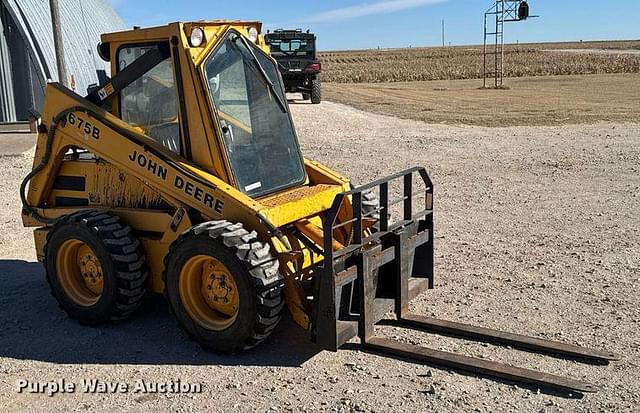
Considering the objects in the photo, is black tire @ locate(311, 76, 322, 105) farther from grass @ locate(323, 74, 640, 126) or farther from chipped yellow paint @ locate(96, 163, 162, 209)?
chipped yellow paint @ locate(96, 163, 162, 209)

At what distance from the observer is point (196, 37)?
5691 mm

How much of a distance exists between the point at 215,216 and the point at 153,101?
131cm

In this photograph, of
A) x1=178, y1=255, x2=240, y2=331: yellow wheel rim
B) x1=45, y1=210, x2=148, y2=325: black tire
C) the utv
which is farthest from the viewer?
the utv

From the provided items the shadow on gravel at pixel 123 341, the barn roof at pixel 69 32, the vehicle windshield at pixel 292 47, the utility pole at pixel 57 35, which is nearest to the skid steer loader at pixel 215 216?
the shadow on gravel at pixel 123 341

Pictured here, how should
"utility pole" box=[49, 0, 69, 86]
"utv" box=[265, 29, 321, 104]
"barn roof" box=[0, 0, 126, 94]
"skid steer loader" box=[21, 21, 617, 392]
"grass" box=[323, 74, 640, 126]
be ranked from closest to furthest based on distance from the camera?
"skid steer loader" box=[21, 21, 617, 392] → "utility pole" box=[49, 0, 69, 86] → "barn roof" box=[0, 0, 126, 94] → "grass" box=[323, 74, 640, 126] → "utv" box=[265, 29, 321, 104]

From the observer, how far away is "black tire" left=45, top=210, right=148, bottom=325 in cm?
579

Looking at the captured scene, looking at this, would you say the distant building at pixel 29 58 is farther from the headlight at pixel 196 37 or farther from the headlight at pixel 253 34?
the headlight at pixel 196 37

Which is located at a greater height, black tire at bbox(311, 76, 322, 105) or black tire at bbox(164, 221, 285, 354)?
black tire at bbox(311, 76, 322, 105)

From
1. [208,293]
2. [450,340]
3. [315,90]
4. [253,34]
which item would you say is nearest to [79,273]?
[208,293]

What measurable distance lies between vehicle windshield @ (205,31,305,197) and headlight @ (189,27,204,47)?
0.49ft

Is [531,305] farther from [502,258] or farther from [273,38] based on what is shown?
[273,38]

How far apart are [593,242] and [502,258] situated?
4.22 feet

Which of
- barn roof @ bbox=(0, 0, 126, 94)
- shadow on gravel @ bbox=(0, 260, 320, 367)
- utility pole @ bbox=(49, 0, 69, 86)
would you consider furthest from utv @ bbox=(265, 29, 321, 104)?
shadow on gravel @ bbox=(0, 260, 320, 367)

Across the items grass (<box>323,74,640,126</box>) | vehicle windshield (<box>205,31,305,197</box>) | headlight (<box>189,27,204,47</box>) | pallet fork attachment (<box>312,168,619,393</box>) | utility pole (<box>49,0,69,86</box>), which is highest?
utility pole (<box>49,0,69,86</box>)
